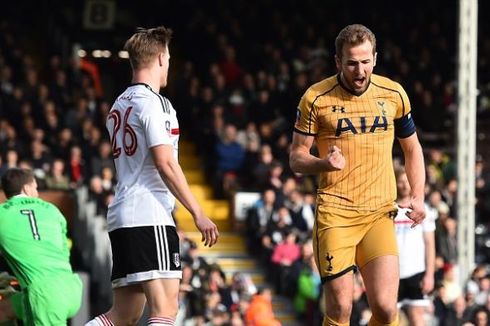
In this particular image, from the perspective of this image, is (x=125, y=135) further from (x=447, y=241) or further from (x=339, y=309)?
(x=447, y=241)

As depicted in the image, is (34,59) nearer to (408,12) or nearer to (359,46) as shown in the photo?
(408,12)

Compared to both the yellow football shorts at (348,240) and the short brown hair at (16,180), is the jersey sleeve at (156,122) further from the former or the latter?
the short brown hair at (16,180)

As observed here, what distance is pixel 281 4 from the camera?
28938mm

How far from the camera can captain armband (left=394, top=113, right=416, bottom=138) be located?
356 inches

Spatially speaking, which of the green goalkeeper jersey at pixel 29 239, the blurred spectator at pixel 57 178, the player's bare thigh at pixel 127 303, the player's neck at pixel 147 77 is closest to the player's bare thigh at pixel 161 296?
the player's bare thigh at pixel 127 303

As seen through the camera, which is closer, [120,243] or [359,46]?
[120,243]

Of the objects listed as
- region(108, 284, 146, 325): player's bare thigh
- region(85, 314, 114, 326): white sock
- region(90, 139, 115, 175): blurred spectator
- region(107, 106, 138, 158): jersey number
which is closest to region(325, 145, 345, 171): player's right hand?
region(107, 106, 138, 158): jersey number

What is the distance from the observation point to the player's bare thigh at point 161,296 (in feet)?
25.4

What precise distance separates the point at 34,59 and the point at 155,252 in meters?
19.3

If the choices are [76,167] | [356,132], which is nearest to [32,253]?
[356,132]

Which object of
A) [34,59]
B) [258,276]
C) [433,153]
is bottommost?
[258,276]

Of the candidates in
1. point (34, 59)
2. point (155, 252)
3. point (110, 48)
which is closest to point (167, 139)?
point (155, 252)

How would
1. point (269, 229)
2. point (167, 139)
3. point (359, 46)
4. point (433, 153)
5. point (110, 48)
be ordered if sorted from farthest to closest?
point (110, 48) → point (433, 153) → point (269, 229) → point (359, 46) → point (167, 139)

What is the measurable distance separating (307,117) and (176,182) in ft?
4.82
